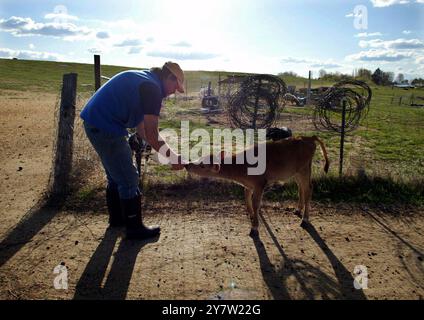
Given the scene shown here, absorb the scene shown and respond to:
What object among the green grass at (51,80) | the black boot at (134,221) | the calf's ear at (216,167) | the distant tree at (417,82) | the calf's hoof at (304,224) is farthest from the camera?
the distant tree at (417,82)

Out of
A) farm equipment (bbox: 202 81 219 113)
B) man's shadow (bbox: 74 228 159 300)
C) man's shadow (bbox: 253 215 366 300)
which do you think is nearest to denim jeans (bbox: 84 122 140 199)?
man's shadow (bbox: 74 228 159 300)

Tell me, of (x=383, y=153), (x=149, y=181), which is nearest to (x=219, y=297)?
(x=149, y=181)

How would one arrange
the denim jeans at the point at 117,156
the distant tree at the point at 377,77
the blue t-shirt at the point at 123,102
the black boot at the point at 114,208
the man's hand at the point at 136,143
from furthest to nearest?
the distant tree at the point at 377,77
the man's hand at the point at 136,143
the black boot at the point at 114,208
the denim jeans at the point at 117,156
the blue t-shirt at the point at 123,102

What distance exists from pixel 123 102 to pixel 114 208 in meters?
1.89

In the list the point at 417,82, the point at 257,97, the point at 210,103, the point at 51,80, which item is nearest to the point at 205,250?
the point at 257,97

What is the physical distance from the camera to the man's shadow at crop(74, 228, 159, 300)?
169 inches

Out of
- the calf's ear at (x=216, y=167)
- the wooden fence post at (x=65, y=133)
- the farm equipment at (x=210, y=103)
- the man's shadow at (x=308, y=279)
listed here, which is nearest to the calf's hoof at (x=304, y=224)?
the man's shadow at (x=308, y=279)

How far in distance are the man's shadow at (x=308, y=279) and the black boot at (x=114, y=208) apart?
2313 mm

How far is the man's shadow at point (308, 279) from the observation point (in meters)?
4.33

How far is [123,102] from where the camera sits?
496cm

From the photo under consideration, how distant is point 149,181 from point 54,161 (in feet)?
6.19

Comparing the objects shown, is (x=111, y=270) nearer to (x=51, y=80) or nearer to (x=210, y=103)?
(x=210, y=103)

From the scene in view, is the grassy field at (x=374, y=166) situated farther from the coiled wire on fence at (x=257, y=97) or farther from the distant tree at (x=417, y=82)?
the distant tree at (x=417, y=82)
